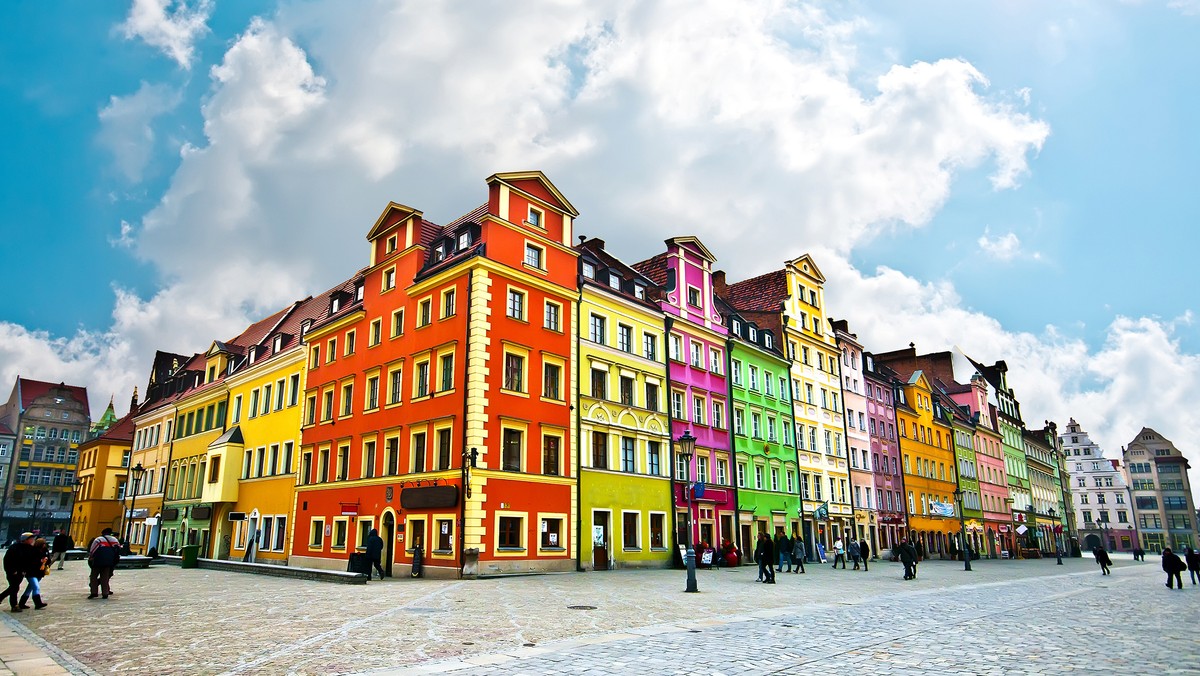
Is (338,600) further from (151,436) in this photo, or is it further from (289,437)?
(151,436)

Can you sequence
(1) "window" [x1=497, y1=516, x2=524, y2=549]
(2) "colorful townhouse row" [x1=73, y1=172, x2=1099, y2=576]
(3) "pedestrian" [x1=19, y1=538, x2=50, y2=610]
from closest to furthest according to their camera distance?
(3) "pedestrian" [x1=19, y1=538, x2=50, y2=610]
(1) "window" [x1=497, y1=516, x2=524, y2=549]
(2) "colorful townhouse row" [x1=73, y1=172, x2=1099, y2=576]

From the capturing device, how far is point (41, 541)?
57.8 ft

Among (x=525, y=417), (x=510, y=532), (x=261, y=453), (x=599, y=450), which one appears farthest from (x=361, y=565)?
(x=261, y=453)

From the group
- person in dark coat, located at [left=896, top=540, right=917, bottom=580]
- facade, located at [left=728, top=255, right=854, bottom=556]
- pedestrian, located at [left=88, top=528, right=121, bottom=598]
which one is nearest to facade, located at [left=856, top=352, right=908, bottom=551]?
facade, located at [left=728, top=255, right=854, bottom=556]

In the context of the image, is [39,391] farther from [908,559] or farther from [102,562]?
[908,559]

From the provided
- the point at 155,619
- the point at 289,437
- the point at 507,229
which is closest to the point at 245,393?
the point at 289,437

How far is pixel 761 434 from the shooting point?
1891 inches

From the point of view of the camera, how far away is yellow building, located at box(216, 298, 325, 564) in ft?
145

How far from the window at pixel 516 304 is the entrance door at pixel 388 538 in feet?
34.5

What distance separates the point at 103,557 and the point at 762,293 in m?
44.3

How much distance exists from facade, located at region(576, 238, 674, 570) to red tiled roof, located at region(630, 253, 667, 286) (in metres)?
3.46

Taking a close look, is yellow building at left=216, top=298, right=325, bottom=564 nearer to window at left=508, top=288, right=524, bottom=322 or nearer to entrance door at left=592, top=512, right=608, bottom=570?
window at left=508, top=288, right=524, bottom=322

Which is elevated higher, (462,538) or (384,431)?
(384,431)

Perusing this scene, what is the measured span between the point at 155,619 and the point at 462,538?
14398 mm
